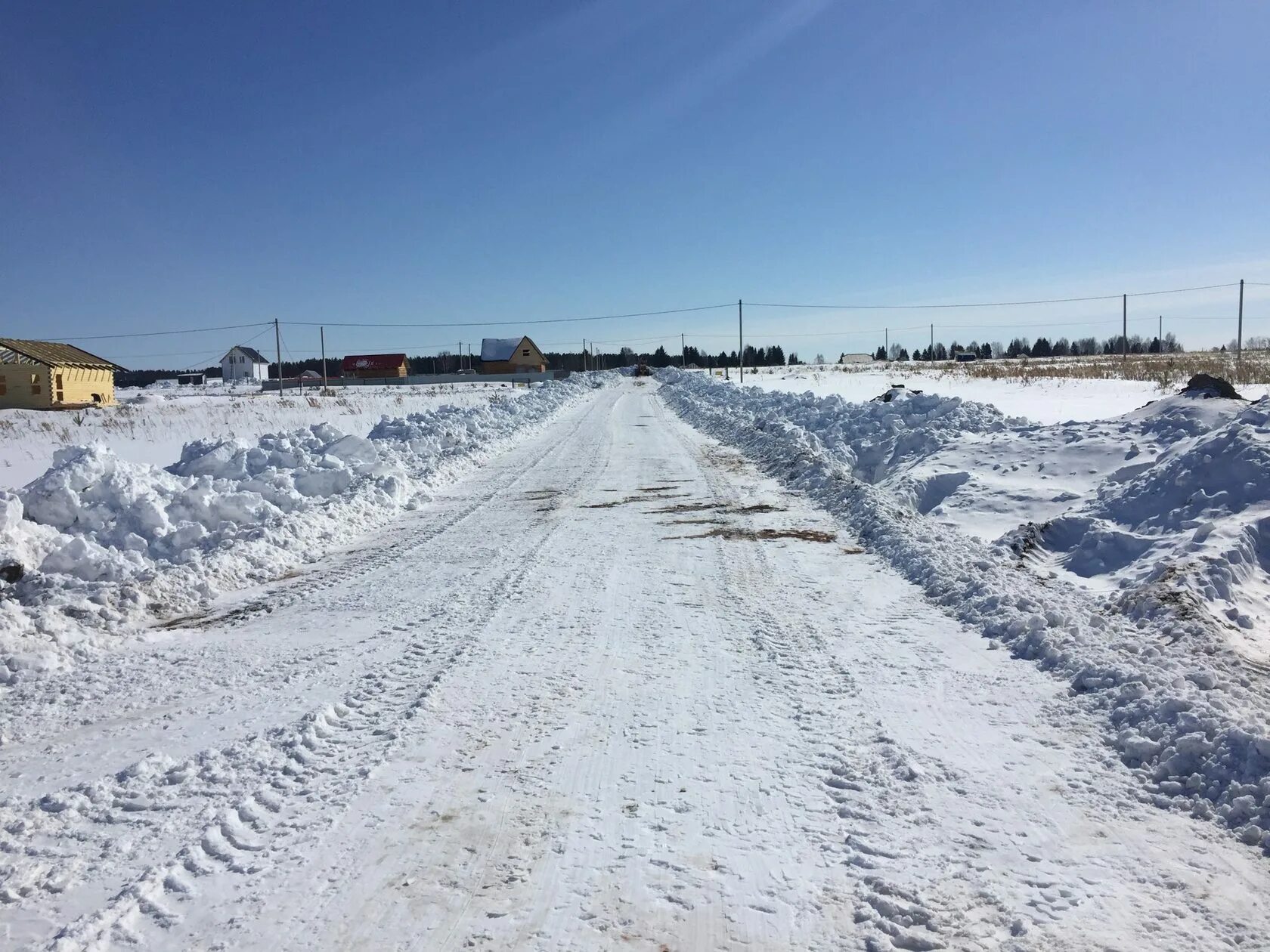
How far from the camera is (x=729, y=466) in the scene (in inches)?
605

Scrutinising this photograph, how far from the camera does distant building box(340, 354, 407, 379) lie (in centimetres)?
10538

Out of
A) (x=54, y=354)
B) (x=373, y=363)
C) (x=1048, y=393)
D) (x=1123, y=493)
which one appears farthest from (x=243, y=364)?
(x=1123, y=493)

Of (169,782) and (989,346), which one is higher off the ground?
(989,346)

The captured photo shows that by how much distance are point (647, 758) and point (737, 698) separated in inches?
35.4

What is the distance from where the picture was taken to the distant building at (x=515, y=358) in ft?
364

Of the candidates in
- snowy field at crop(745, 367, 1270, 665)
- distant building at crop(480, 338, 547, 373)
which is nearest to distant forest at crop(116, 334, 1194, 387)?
distant building at crop(480, 338, 547, 373)

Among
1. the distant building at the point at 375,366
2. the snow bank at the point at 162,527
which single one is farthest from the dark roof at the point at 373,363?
the snow bank at the point at 162,527

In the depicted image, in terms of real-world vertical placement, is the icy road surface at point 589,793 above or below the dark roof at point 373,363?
below

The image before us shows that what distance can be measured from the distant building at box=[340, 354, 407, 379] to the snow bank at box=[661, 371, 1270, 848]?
100139mm

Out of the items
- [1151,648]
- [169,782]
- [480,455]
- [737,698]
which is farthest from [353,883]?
[480,455]

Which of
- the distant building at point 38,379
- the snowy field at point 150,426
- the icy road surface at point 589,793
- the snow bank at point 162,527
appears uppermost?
the distant building at point 38,379

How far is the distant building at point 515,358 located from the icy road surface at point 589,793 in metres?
106

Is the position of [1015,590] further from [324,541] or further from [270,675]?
[324,541]

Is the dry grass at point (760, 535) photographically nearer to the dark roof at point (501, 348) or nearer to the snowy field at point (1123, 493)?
the snowy field at point (1123, 493)
